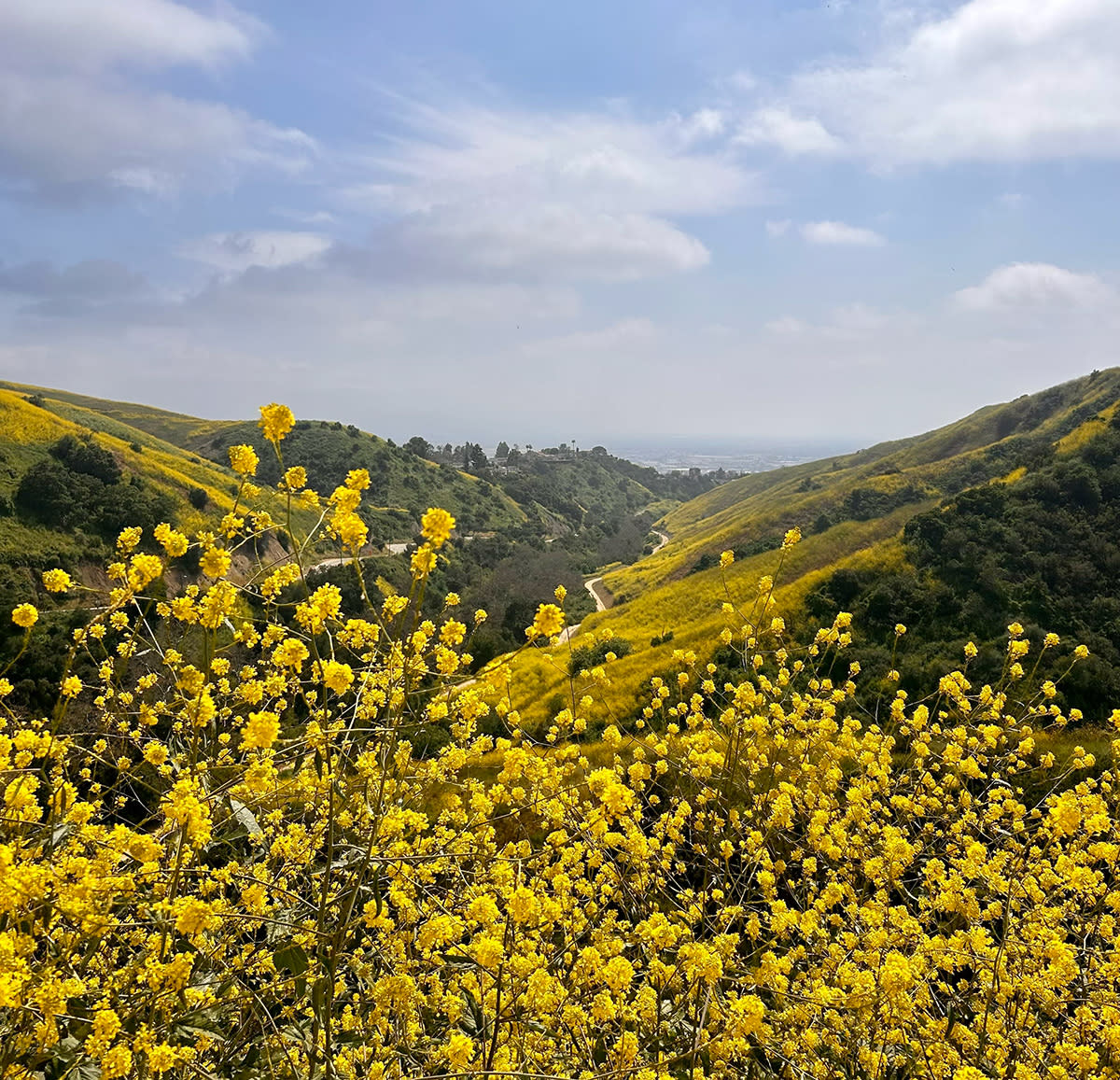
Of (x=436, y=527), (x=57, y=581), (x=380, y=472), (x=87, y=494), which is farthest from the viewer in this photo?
(x=380, y=472)

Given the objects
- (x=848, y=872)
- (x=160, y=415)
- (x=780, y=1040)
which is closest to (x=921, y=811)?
(x=848, y=872)

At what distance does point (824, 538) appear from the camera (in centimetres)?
3111

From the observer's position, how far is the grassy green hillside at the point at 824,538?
72.1 feet

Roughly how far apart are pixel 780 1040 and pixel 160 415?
156 meters

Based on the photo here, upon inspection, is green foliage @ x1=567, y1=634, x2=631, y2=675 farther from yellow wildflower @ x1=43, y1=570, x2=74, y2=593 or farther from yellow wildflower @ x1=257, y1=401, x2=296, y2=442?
yellow wildflower @ x1=257, y1=401, x2=296, y2=442

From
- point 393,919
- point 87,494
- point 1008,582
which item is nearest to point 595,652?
point 1008,582

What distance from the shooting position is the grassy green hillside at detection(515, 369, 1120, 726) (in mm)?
21969

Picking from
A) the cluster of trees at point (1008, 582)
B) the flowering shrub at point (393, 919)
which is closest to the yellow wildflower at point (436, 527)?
the flowering shrub at point (393, 919)

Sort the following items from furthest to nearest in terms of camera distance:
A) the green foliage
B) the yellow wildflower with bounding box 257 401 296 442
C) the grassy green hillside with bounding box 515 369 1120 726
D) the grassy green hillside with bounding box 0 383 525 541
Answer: the grassy green hillside with bounding box 0 383 525 541 → the green foliage → the grassy green hillside with bounding box 515 369 1120 726 → the yellow wildflower with bounding box 257 401 296 442

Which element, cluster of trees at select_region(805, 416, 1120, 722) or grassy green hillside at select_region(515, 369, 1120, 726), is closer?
cluster of trees at select_region(805, 416, 1120, 722)

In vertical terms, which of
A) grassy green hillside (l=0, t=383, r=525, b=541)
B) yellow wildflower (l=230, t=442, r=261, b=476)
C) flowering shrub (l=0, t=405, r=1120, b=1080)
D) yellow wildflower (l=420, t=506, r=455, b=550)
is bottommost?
flowering shrub (l=0, t=405, r=1120, b=1080)

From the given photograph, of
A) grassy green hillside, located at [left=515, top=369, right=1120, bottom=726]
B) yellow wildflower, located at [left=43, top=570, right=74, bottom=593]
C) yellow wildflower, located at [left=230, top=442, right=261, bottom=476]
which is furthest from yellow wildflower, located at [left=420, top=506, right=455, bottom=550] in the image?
yellow wildflower, located at [left=43, top=570, right=74, bottom=593]

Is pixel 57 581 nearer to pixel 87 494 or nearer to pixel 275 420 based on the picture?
pixel 275 420

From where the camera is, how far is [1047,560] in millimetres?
18078
